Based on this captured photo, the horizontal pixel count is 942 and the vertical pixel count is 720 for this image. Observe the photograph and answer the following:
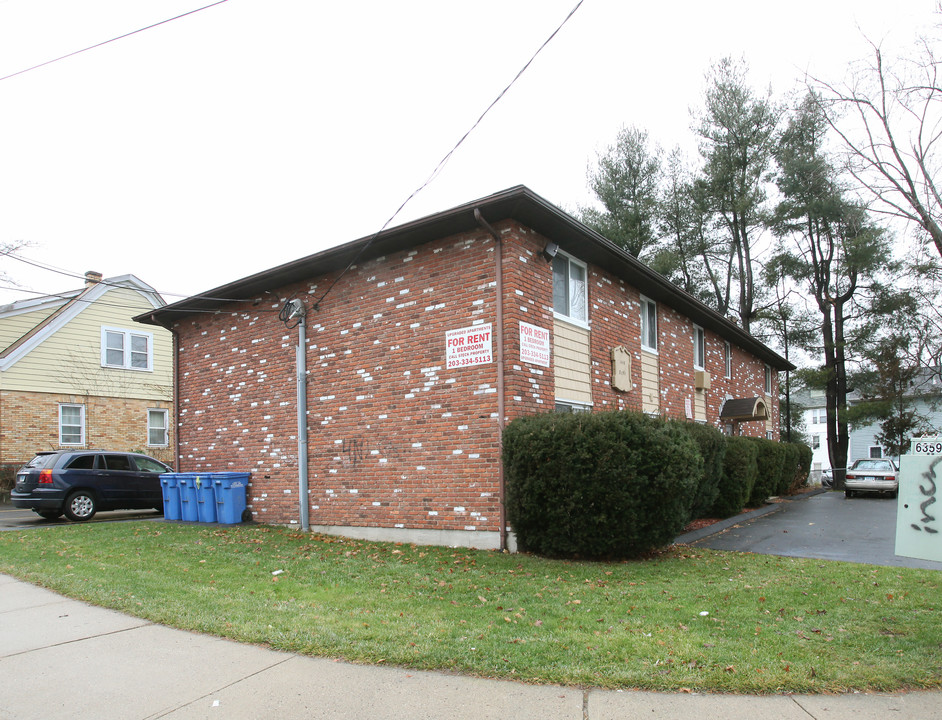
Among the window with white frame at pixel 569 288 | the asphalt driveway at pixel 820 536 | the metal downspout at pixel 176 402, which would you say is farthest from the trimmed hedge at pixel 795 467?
the metal downspout at pixel 176 402

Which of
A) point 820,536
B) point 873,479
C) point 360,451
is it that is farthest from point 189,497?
point 873,479

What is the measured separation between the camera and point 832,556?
9375 millimetres

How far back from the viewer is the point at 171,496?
46.3ft

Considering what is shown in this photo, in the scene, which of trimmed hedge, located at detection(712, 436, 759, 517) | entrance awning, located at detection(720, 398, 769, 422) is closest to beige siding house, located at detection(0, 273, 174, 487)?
trimmed hedge, located at detection(712, 436, 759, 517)

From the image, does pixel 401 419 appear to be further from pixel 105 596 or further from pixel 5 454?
pixel 5 454

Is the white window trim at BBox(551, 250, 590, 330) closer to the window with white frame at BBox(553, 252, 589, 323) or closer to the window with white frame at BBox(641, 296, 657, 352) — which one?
the window with white frame at BBox(553, 252, 589, 323)

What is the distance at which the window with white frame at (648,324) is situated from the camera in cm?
1502

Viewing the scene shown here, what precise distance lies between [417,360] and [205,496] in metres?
6.02

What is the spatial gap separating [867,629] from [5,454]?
73.7 feet

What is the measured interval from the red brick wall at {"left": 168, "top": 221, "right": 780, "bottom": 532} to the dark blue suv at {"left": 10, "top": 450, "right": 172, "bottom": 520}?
4.30 ft

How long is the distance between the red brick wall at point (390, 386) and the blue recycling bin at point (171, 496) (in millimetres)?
791

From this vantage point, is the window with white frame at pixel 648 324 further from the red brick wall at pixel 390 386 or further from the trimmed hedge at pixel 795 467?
the trimmed hedge at pixel 795 467

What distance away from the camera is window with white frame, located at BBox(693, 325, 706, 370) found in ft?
60.3

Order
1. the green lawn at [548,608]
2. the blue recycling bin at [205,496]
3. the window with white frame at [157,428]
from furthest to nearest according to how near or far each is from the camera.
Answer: the window with white frame at [157,428] < the blue recycling bin at [205,496] < the green lawn at [548,608]
